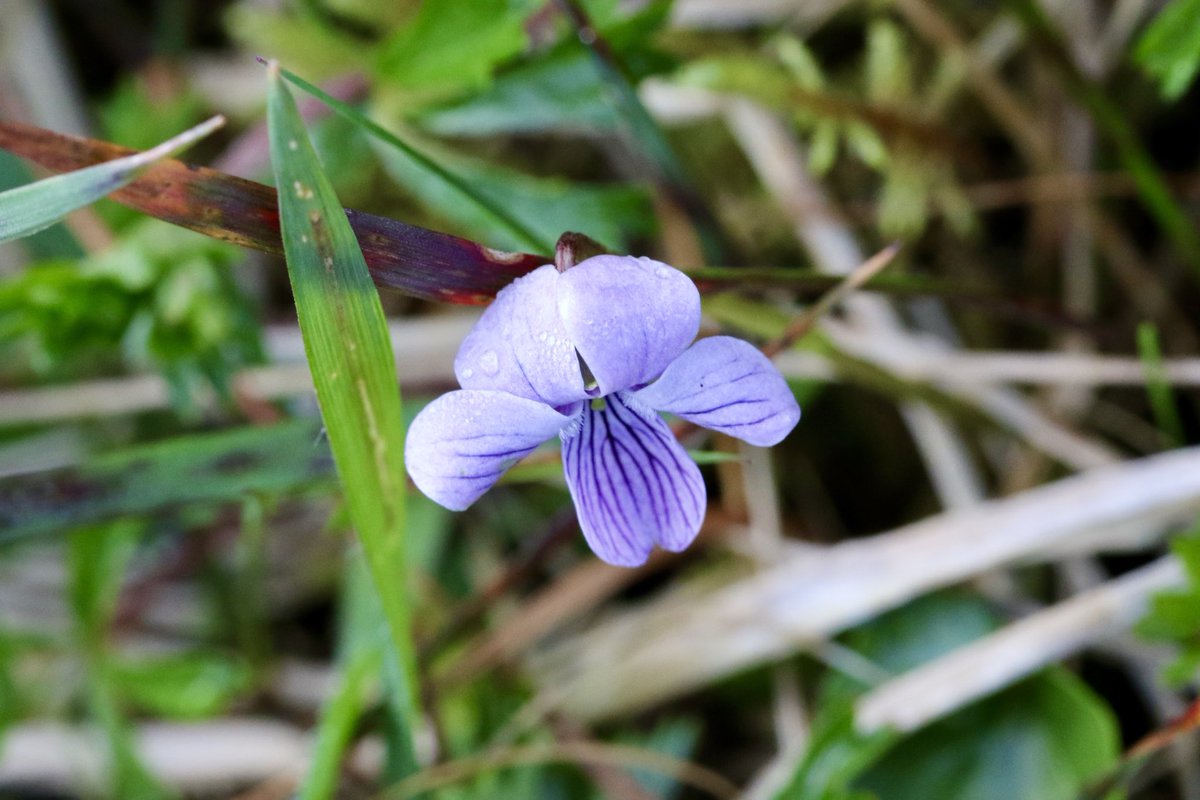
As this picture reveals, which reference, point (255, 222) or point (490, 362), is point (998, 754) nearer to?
point (490, 362)

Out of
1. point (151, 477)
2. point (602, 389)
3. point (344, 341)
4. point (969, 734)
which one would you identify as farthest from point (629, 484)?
point (969, 734)

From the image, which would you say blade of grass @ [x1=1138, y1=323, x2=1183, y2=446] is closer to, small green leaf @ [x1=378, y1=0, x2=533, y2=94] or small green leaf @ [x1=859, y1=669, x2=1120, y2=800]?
small green leaf @ [x1=859, y1=669, x2=1120, y2=800]

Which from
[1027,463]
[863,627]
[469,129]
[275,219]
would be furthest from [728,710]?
[275,219]

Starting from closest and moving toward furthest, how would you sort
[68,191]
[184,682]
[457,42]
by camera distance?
[68,191], [457,42], [184,682]

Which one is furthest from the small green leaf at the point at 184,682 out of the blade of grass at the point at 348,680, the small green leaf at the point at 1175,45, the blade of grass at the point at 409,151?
the small green leaf at the point at 1175,45

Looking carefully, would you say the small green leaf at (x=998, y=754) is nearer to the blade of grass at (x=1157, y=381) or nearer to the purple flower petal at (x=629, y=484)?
the blade of grass at (x=1157, y=381)

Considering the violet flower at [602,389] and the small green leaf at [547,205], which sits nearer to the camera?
the violet flower at [602,389]
